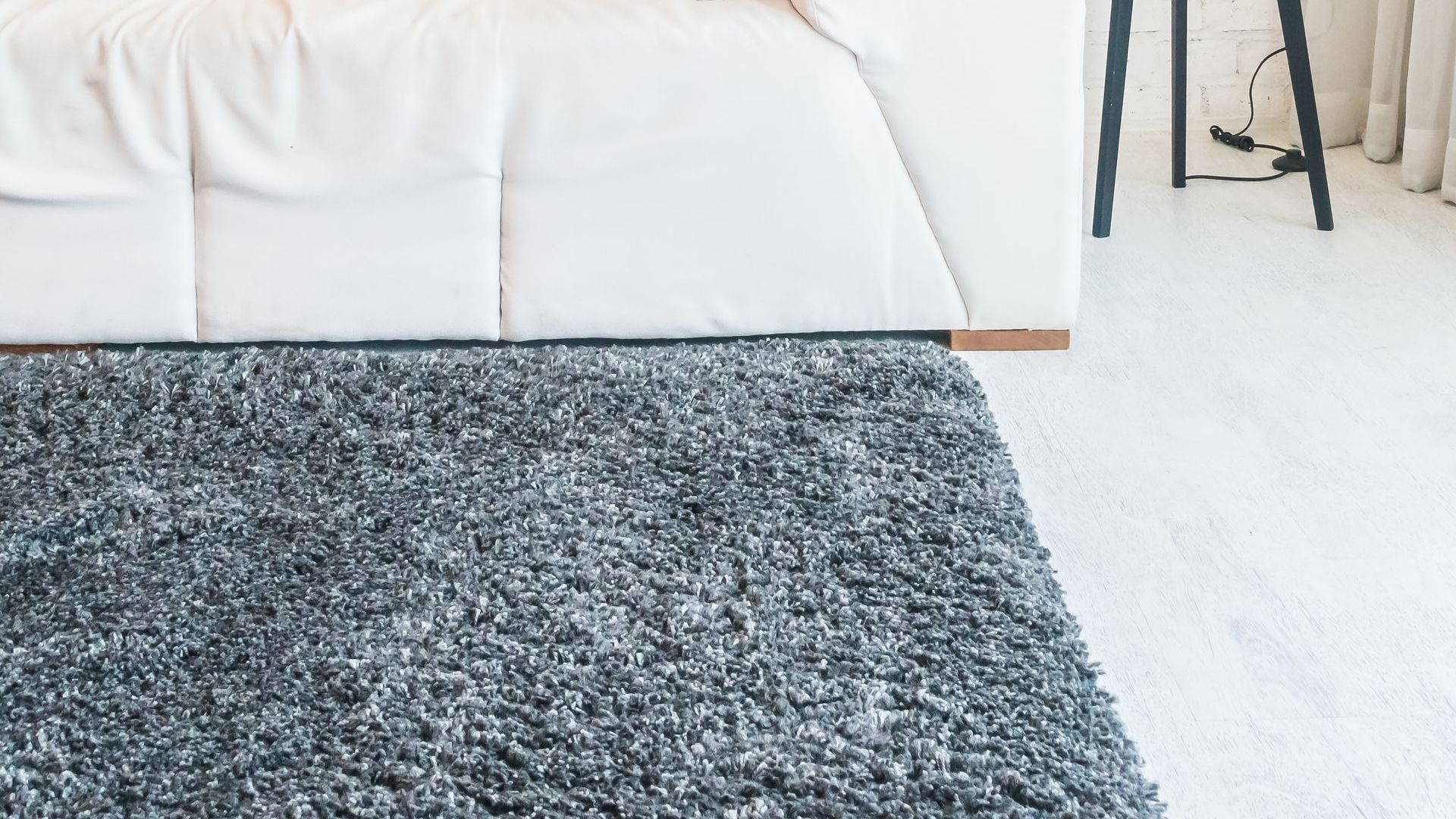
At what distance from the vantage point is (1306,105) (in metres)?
2.04

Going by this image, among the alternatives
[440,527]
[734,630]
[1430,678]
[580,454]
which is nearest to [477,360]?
[580,454]

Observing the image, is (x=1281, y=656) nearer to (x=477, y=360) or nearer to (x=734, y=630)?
(x=734, y=630)

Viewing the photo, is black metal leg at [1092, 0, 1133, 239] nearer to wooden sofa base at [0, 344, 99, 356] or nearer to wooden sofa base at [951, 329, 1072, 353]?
wooden sofa base at [951, 329, 1072, 353]

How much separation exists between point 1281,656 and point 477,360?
2.96 ft

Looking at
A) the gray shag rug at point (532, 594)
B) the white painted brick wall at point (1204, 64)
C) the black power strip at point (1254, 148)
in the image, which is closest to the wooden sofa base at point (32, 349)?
the gray shag rug at point (532, 594)

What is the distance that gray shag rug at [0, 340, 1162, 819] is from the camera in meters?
0.82

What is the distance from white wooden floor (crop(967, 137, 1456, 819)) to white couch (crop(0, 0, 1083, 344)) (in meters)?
0.23

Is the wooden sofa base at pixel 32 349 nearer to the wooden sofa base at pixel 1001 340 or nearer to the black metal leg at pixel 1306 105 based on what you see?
the wooden sofa base at pixel 1001 340

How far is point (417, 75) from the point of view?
151 cm

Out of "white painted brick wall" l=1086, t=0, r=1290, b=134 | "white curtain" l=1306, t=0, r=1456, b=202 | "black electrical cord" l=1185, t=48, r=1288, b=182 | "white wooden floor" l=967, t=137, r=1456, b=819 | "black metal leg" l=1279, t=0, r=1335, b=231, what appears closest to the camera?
"white wooden floor" l=967, t=137, r=1456, b=819

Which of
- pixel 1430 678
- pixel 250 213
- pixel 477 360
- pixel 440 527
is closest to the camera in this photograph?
pixel 1430 678

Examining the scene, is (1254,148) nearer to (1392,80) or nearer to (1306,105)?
(1392,80)

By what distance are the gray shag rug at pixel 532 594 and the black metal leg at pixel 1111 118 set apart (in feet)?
2.62

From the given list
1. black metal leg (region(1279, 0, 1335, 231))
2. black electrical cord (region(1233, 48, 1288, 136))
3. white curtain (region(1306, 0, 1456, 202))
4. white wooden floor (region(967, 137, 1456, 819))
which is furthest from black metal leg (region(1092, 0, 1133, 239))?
black electrical cord (region(1233, 48, 1288, 136))
